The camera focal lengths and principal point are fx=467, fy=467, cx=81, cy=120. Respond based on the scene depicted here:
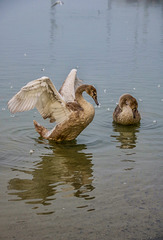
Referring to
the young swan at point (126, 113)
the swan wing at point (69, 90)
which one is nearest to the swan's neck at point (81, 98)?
the swan wing at point (69, 90)

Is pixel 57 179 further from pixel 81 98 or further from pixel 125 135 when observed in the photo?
pixel 125 135

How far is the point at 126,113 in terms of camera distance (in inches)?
388

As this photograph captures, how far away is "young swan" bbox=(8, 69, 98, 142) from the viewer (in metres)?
8.33

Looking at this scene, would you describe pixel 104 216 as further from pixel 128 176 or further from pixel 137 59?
pixel 137 59

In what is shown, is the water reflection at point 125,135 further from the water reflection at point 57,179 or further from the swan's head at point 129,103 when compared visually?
the water reflection at point 57,179

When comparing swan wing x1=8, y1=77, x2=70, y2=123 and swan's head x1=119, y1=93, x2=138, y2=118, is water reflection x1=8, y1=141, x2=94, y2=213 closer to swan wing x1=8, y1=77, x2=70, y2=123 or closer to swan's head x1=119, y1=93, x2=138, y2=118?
swan wing x1=8, y1=77, x2=70, y2=123

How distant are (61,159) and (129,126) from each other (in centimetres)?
263

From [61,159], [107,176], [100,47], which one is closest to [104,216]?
[107,176]

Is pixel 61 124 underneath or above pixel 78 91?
underneath

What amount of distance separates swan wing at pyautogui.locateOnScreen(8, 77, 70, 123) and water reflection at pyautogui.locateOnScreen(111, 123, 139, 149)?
117 cm

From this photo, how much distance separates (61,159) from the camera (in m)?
7.86

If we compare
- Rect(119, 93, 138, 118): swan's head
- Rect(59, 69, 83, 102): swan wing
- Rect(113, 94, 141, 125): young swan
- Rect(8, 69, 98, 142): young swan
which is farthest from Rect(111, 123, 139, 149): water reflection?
Rect(59, 69, 83, 102): swan wing

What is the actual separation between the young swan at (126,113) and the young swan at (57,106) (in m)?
1.40

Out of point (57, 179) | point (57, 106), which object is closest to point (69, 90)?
point (57, 106)
